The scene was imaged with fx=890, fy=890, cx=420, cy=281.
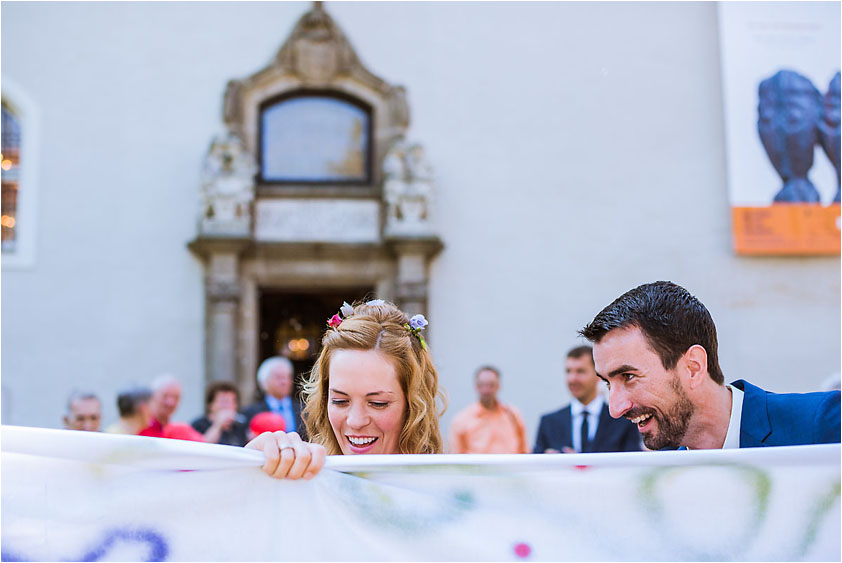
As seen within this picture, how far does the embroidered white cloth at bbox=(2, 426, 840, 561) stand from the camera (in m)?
2.13

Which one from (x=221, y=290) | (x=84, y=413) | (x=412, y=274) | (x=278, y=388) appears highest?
(x=412, y=274)

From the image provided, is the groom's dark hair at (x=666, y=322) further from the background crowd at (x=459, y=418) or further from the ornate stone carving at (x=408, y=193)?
the ornate stone carving at (x=408, y=193)

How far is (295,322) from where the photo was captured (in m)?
12.7

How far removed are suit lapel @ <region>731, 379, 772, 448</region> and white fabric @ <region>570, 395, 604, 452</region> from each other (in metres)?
3.61

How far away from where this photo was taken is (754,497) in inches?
85.1

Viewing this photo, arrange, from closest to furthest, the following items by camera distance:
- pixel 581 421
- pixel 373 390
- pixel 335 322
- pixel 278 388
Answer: pixel 373 390 → pixel 335 322 → pixel 581 421 → pixel 278 388

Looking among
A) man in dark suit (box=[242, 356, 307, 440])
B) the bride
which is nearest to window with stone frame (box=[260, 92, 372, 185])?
man in dark suit (box=[242, 356, 307, 440])

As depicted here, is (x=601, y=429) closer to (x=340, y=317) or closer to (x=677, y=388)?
(x=340, y=317)

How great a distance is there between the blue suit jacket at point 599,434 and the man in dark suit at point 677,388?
3306mm

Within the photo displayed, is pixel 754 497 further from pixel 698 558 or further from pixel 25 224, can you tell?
pixel 25 224

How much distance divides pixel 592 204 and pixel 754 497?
9994 mm

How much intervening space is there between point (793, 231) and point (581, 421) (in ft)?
23.3

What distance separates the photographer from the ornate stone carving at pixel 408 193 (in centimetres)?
1134

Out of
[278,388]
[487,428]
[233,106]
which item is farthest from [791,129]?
[278,388]
